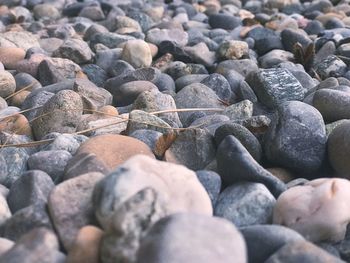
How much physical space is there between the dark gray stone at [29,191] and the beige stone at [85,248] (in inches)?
13.3

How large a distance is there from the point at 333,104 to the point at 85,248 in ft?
4.22

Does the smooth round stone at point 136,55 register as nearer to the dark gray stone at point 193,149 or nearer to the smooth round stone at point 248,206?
the dark gray stone at point 193,149

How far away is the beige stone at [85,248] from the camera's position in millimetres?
1259

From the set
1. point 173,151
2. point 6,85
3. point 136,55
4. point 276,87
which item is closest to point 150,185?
point 173,151

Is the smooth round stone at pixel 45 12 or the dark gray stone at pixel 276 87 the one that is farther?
the smooth round stone at pixel 45 12

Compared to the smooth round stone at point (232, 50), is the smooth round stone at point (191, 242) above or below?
above

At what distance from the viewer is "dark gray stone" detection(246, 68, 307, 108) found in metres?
2.61

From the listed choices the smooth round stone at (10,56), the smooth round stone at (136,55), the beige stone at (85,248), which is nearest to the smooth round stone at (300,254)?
the beige stone at (85,248)

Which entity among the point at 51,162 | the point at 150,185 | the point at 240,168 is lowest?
the point at 51,162

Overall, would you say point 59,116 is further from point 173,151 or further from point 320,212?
Answer: point 320,212

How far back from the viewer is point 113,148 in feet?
6.30

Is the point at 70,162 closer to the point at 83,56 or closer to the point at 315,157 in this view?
the point at 315,157

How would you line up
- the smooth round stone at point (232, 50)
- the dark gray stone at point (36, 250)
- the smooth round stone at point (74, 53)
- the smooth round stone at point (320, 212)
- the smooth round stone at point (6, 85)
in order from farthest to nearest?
the smooth round stone at point (232, 50) → the smooth round stone at point (74, 53) → the smooth round stone at point (6, 85) → the smooth round stone at point (320, 212) → the dark gray stone at point (36, 250)

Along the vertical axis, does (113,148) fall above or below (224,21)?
above
